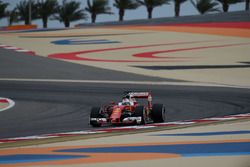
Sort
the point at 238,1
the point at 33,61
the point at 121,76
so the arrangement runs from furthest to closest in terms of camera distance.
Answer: the point at 238,1
the point at 33,61
the point at 121,76

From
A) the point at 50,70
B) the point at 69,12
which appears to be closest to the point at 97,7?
the point at 69,12

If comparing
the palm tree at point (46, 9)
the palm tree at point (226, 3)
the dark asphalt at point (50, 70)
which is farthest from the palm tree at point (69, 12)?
the dark asphalt at point (50, 70)

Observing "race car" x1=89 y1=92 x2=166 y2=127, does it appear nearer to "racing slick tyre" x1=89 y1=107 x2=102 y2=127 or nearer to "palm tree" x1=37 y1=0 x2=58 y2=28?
"racing slick tyre" x1=89 y1=107 x2=102 y2=127

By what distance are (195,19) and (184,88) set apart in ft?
91.3

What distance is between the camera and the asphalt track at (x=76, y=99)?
40.1 feet

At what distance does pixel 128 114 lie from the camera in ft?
38.2

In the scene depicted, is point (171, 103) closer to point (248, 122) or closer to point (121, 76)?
point (248, 122)

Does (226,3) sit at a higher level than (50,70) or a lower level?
higher

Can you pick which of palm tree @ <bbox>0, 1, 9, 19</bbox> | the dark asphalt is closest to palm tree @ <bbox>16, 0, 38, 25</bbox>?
palm tree @ <bbox>0, 1, 9, 19</bbox>

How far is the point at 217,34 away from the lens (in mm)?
38969

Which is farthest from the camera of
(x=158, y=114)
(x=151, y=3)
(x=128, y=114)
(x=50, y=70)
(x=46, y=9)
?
(x=46, y=9)

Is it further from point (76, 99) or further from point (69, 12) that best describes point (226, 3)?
point (76, 99)

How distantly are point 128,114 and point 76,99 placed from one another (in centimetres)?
498

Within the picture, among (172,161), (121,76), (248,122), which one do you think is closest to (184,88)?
(121,76)
